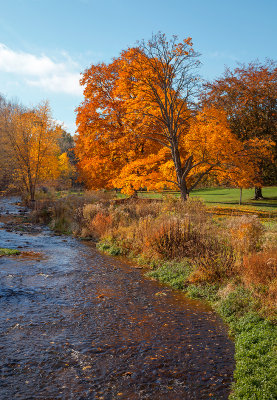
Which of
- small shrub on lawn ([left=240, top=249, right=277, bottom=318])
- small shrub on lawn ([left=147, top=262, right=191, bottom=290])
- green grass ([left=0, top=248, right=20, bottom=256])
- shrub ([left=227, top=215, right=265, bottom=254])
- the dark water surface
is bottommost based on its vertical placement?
the dark water surface

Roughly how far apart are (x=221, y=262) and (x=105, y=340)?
4490mm

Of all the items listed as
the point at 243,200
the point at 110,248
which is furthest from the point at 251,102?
the point at 110,248

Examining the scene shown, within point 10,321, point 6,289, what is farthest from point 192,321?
point 6,289

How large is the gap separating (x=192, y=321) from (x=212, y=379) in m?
2.26

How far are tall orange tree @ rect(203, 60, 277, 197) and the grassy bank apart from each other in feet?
47.3

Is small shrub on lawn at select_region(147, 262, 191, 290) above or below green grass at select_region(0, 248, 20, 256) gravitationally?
below

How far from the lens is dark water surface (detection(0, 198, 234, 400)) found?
5129mm

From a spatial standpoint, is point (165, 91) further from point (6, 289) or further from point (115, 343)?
point (115, 343)

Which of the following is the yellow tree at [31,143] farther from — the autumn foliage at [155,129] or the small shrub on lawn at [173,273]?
the small shrub on lawn at [173,273]

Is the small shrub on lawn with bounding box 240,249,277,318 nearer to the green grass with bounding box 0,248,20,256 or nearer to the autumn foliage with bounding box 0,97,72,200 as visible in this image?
the green grass with bounding box 0,248,20,256

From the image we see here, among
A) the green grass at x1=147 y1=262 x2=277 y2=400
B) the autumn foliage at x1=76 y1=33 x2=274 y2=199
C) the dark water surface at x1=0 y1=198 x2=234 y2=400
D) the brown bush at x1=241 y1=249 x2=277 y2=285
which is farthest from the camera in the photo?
the autumn foliage at x1=76 y1=33 x2=274 y2=199

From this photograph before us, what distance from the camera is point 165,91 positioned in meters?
18.5

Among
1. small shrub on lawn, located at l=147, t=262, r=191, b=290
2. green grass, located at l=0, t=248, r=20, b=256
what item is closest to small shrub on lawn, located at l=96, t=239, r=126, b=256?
small shrub on lawn, located at l=147, t=262, r=191, b=290

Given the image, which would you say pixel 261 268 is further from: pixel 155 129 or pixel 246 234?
pixel 155 129
